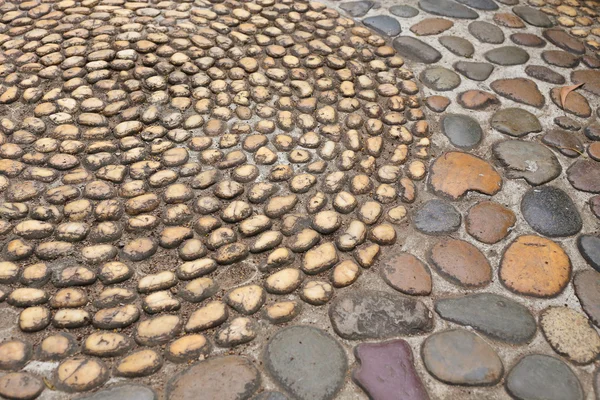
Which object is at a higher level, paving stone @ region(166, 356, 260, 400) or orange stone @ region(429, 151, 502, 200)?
orange stone @ region(429, 151, 502, 200)

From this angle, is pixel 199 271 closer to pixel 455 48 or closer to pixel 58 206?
pixel 58 206

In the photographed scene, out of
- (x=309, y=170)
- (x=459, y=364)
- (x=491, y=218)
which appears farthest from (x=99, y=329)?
(x=491, y=218)

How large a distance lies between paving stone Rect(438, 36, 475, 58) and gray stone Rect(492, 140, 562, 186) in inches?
20.6

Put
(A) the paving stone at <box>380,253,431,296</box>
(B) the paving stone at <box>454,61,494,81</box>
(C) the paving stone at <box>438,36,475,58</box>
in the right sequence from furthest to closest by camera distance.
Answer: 1. (C) the paving stone at <box>438,36,475,58</box>
2. (B) the paving stone at <box>454,61,494,81</box>
3. (A) the paving stone at <box>380,253,431,296</box>

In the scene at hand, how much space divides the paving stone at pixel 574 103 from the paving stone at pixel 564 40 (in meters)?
0.33

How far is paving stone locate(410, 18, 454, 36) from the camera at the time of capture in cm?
229

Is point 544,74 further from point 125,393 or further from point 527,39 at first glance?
point 125,393

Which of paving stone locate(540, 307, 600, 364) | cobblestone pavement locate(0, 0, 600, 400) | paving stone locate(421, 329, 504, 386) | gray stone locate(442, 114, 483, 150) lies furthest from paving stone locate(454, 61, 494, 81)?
paving stone locate(421, 329, 504, 386)

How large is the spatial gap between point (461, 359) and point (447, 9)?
1.67m

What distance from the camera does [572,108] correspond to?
200 cm

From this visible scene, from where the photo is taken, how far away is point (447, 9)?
7.95 ft

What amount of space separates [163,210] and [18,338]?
489 mm

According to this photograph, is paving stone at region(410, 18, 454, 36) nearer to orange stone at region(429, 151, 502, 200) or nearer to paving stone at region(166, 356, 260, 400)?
orange stone at region(429, 151, 502, 200)

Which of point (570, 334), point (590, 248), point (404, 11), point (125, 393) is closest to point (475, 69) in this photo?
point (404, 11)
